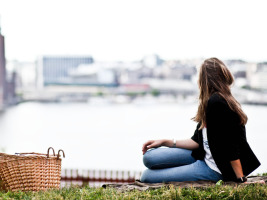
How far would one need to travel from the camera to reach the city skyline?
41094mm

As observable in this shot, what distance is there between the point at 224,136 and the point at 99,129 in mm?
37482

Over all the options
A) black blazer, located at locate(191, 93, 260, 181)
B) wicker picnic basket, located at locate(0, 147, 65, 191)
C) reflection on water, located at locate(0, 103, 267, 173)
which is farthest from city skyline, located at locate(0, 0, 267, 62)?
black blazer, located at locate(191, 93, 260, 181)

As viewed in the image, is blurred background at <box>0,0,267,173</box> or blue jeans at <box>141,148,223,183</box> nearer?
blue jeans at <box>141,148,223,183</box>

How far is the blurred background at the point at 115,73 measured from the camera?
29578 millimetres

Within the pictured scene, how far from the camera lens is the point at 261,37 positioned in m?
40.0

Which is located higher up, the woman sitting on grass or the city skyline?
the city skyline

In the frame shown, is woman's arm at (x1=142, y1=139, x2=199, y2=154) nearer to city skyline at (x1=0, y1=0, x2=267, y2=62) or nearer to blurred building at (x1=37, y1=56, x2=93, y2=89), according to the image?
blurred building at (x1=37, y1=56, x2=93, y2=89)

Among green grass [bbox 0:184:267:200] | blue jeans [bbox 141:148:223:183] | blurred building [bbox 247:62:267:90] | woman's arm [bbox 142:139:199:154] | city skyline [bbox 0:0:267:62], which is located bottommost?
green grass [bbox 0:184:267:200]

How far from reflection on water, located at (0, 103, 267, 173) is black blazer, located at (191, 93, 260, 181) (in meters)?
21.7

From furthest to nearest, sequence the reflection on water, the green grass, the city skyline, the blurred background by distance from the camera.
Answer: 1. the city skyline
2. the blurred background
3. the reflection on water
4. the green grass

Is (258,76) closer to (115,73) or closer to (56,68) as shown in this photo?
(115,73)

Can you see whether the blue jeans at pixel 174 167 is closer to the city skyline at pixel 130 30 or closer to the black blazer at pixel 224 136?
the black blazer at pixel 224 136

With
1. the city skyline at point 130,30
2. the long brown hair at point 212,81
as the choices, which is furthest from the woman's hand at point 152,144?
the city skyline at point 130,30

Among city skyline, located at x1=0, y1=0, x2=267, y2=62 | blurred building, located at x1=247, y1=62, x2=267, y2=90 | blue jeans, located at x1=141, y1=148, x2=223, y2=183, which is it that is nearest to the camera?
blue jeans, located at x1=141, y1=148, x2=223, y2=183
